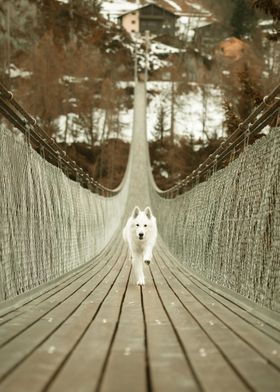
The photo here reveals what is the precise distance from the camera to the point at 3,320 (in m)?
3.03

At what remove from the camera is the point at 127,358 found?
215 cm

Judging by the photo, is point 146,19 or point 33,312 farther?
point 146,19

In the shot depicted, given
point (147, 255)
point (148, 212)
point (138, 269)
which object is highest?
point (148, 212)

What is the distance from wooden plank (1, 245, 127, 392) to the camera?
69.6 inches

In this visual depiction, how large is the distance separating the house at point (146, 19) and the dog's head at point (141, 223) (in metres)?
Answer: 64.1

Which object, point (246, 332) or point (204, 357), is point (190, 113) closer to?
point (246, 332)

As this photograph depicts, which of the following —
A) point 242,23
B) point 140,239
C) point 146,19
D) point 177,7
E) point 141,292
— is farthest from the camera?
point 146,19

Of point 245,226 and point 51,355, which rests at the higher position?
point 245,226

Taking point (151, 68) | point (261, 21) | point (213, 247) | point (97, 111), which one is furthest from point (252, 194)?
point (151, 68)

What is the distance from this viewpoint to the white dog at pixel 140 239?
216 inches

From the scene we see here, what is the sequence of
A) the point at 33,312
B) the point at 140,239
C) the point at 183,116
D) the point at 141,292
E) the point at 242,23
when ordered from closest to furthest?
the point at 33,312 → the point at 141,292 → the point at 140,239 → the point at 183,116 → the point at 242,23

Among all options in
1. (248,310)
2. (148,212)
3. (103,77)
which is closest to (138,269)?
(148,212)

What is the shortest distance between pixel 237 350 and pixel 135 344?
40cm

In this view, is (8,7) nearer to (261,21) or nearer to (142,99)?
(142,99)
